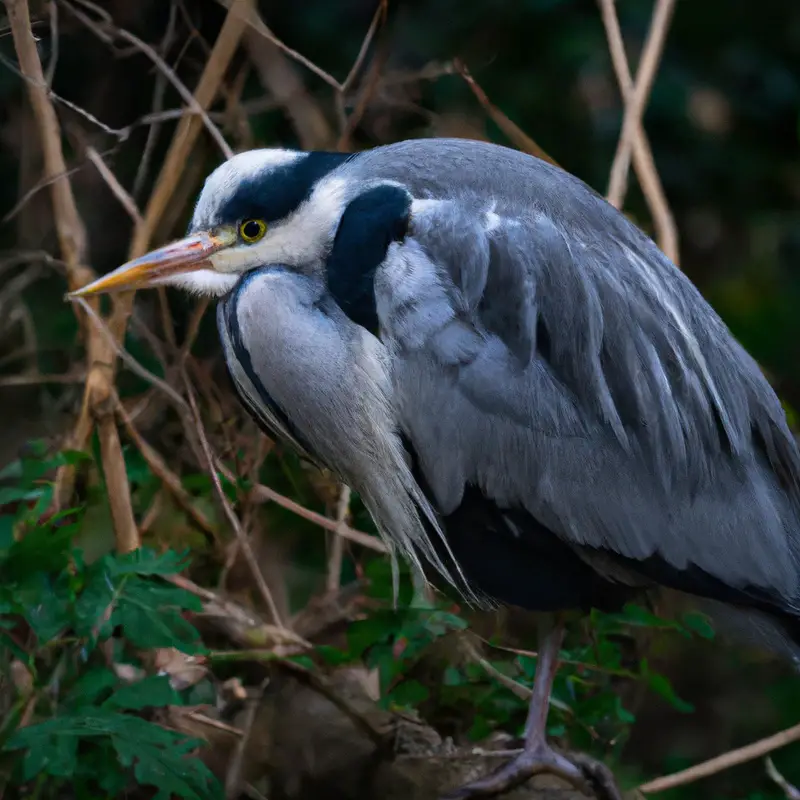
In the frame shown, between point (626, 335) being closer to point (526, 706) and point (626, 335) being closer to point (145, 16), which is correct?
point (526, 706)

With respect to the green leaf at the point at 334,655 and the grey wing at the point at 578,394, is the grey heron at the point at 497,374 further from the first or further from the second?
the green leaf at the point at 334,655

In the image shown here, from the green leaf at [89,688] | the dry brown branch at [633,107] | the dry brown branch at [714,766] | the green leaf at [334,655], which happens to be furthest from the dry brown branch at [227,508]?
the dry brown branch at [633,107]

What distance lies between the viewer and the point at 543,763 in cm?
216

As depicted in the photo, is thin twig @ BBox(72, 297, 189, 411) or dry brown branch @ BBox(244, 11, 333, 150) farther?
dry brown branch @ BBox(244, 11, 333, 150)

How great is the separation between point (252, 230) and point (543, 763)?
0.97m

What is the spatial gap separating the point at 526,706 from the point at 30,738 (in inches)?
37.1

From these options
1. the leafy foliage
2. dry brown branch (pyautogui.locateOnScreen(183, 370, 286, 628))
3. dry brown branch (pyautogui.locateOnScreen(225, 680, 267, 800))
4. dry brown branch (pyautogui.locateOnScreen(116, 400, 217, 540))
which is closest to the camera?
the leafy foliage

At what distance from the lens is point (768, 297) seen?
3.86m

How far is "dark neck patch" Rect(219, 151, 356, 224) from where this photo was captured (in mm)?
2070

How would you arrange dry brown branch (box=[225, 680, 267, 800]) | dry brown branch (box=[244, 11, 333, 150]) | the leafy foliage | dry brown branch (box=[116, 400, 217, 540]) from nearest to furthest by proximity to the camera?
the leafy foliage → dry brown branch (box=[225, 680, 267, 800]) → dry brown branch (box=[116, 400, 217, 540]) → dry brown branch (box=[244, 11, 333, 150])

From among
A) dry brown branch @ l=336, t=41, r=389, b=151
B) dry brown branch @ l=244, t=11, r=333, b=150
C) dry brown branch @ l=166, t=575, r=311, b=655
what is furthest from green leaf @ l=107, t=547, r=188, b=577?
dry brown branch @ l=244, t=11, r=333, b=150

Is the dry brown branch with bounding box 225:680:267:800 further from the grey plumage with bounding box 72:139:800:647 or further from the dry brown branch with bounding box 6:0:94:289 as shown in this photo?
the dry brown branch with bounding box 6:0:94:289

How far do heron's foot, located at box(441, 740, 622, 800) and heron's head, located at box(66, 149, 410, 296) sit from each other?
84 centimetres

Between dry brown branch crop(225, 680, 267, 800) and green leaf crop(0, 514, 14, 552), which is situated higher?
green leaf crop(0, 514, 14, 552)
